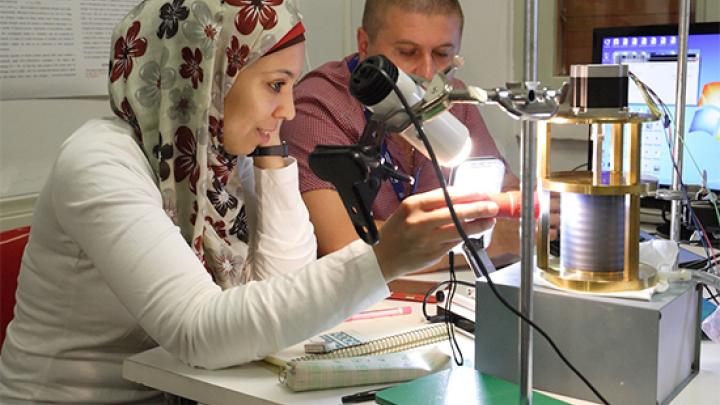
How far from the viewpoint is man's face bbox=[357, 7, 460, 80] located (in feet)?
7.24

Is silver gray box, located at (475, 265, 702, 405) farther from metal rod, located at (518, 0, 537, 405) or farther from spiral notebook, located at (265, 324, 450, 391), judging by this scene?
metal rod, located at (518, 0, 537, 405)

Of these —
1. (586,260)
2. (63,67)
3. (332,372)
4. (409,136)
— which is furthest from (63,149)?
(63,67)

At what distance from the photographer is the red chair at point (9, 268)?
162 centimetres

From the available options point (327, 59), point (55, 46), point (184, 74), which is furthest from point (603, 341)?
point (327, 59)

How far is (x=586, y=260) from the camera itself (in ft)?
3.56

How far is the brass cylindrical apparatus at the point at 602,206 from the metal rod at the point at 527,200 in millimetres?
261

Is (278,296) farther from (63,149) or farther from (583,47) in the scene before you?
(583,47)

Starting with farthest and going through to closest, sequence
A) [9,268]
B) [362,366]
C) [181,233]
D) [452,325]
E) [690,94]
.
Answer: [690,94] < [9,268] < [181,233] < [452,325] < [362,366]

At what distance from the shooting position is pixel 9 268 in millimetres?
1630

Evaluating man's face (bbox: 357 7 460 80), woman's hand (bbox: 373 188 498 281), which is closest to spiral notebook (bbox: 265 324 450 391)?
woman's hand (bbox: 373 188 498 281)

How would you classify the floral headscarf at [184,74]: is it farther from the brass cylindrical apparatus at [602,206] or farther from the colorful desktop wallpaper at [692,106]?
the colorful desktop wallpaper at [692,106]

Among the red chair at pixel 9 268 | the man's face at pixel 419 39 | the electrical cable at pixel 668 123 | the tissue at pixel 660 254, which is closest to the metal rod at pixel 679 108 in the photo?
the electrical cable at pixel 668 123

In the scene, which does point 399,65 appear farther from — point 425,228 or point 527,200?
point 527,200

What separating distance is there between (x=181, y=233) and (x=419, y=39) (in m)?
1.00
